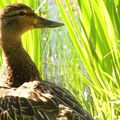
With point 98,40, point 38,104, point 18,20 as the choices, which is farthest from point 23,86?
point 98,40

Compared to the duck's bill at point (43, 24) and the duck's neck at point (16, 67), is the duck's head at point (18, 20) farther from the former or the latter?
the duck's neck at point (16, 67)

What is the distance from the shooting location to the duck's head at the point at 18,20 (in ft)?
15.0

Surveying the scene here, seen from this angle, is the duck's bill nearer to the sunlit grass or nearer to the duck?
the duck

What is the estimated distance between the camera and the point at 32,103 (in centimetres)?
371

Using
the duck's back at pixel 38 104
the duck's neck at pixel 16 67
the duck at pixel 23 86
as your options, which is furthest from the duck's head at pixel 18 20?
the duck's back at pixel 38 104

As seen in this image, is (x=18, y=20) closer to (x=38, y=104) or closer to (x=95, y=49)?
(x=95, y=49)

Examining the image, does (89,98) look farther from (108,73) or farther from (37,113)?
(37,113)

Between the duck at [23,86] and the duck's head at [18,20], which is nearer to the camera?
the duck at [23,86]

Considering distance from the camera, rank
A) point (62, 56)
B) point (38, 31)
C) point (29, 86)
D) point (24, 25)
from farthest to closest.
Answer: point (62, 56) < point (38, 31) < point (24, 25) < point (29, 86)

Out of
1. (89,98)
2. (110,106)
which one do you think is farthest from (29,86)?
(89,98)

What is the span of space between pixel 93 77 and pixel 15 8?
0.71m

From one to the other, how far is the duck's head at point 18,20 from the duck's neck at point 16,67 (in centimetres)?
11

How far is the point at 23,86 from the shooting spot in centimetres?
396

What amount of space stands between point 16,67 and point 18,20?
1.12 ft
